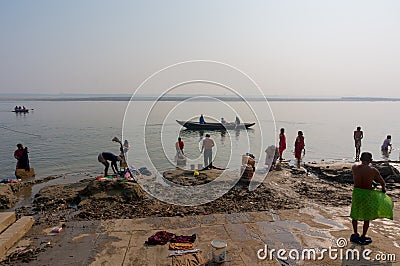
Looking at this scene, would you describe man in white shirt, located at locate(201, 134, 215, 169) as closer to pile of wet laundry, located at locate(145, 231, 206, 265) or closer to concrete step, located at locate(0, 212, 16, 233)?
pile of wet laundry, located at locate(145, 231, 206, 265)

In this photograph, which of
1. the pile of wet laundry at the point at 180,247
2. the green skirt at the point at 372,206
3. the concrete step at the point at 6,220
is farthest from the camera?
the concrete step at the point at 6,220

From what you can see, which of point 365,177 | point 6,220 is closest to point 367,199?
point 365,177

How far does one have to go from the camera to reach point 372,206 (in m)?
5.78

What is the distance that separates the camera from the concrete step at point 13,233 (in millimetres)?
5755

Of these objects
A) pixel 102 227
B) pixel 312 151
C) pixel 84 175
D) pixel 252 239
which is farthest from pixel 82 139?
pixel 252 239

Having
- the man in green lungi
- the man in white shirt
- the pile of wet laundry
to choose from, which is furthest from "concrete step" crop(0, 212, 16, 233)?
the man in white shirt

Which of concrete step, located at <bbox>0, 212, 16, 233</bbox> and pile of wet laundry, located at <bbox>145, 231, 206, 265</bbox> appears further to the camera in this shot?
concrete step, located at <bbox>0, 212, 16, 233</bbox>

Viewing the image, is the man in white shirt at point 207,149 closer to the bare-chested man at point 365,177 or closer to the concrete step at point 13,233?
the concrete step at point 13,233

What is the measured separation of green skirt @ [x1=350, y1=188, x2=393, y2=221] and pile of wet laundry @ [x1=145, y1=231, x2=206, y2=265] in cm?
301

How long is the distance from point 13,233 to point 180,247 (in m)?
3.34

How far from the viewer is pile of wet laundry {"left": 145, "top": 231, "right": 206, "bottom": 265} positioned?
5352mm

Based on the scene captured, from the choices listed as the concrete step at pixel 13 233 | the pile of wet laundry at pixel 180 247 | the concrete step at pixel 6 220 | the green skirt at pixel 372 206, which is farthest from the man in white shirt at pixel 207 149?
the green skirt at pixel 372 206

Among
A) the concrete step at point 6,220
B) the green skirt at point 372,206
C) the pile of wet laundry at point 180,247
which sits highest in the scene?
the green skirt at point 372,206

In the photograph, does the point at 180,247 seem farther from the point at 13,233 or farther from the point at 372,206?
the point at 372,206
